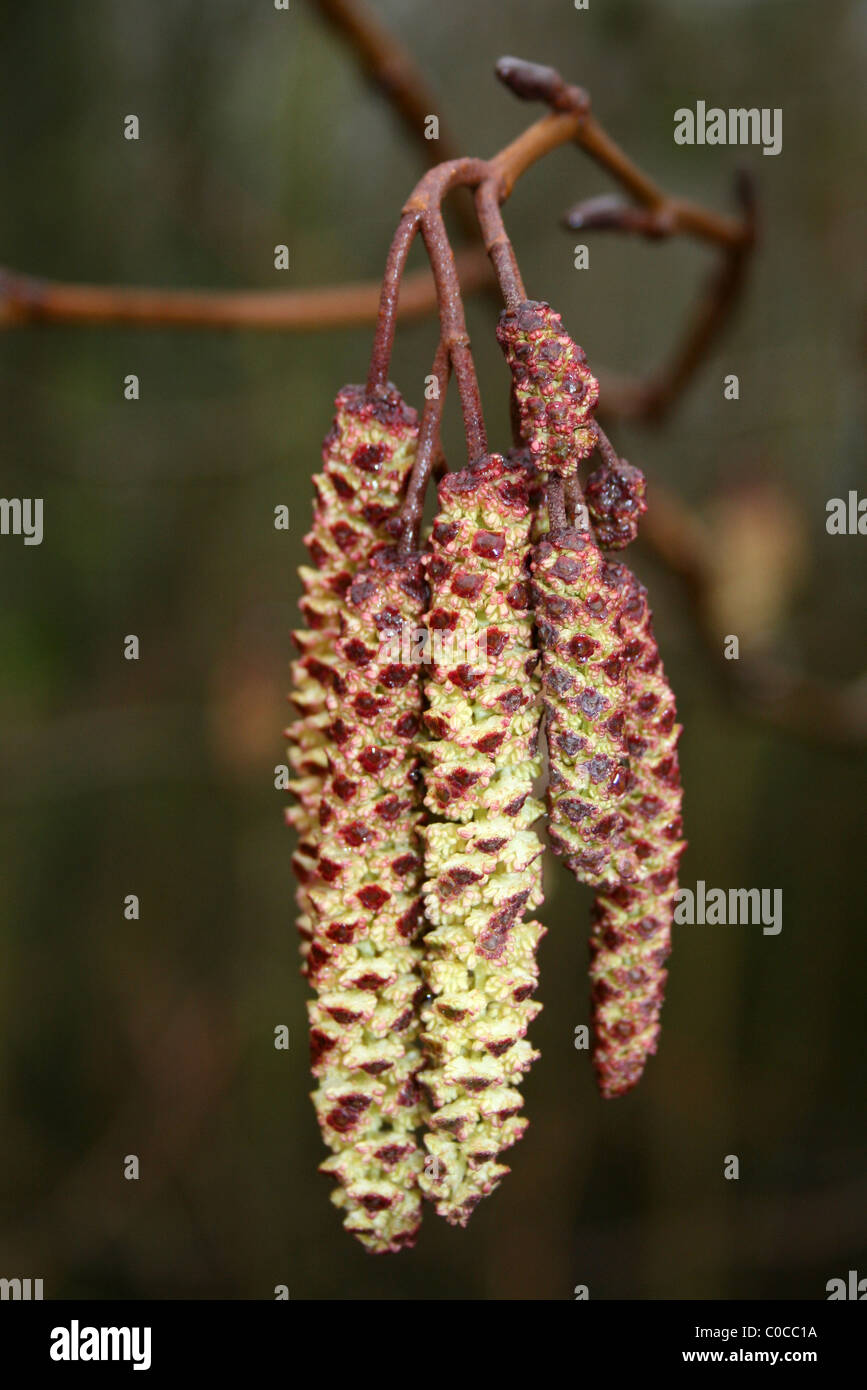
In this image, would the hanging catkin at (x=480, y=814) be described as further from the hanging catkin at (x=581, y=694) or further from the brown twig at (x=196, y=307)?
the brown twig at (x=196, y=307)

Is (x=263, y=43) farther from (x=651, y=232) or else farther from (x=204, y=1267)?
(x=204, y=1267)

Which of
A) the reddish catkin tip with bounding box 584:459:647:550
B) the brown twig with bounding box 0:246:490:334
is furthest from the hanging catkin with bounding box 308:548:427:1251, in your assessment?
the brown twig with bounding box 0:246:490:334

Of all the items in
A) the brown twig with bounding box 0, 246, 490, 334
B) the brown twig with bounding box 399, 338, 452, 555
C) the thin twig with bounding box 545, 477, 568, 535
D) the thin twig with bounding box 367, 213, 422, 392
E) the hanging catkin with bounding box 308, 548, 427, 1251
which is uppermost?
the brown twig with bounding box 0, 246, 490, 334

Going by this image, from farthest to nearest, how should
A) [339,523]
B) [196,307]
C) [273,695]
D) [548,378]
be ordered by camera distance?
[273,695] < [196,307] < [339,523] < [548,378]

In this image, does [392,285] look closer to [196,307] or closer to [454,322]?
[454,322]

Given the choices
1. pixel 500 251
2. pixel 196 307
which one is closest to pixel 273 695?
pixel 196 307

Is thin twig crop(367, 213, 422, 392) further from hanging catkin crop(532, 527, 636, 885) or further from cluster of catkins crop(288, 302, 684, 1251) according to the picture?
hanging catkin crop(532, 527, 636, 885)
